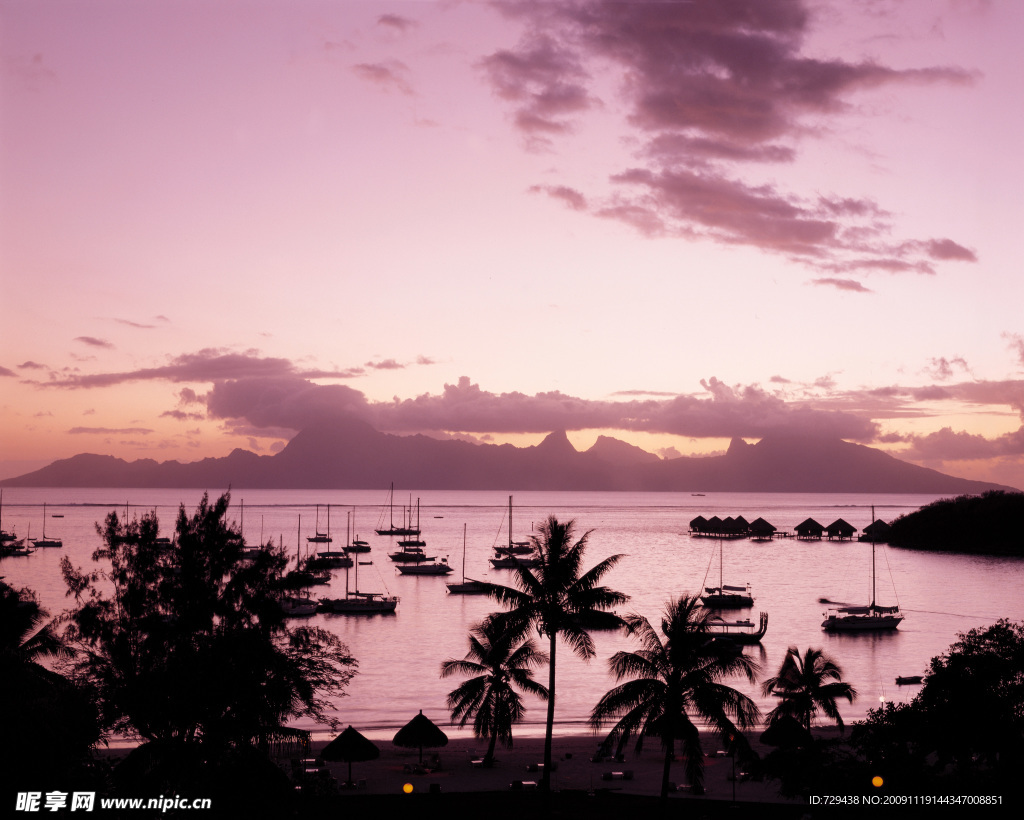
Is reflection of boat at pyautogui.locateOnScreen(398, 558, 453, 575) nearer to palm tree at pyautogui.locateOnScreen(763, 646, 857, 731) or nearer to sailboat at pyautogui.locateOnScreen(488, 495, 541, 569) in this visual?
sailboat at pyautogui.locateOnScreen(488, 495, 541, 569)

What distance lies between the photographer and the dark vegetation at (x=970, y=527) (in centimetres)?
16475

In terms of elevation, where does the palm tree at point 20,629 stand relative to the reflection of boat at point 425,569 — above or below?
above

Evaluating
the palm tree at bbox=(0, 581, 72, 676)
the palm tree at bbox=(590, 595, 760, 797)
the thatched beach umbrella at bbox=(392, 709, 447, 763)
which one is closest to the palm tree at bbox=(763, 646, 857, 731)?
the palm tree at bbox=(590, 595, 760, 797)

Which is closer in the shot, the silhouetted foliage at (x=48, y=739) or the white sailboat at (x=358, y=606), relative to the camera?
the silhouetted foliage at (x=48, y=739)

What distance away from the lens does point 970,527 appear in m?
170

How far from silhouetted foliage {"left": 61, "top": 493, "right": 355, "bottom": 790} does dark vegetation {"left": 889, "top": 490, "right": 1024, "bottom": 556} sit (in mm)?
168618

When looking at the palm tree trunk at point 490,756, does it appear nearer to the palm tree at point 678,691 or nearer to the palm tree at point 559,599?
the palm tree at point 559,599

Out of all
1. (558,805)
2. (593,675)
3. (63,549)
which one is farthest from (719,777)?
(63,549)

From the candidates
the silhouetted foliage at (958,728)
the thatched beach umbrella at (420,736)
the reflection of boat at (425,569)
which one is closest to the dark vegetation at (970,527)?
the reflection of boat at (425,569)

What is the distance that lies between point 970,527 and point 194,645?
176 metres

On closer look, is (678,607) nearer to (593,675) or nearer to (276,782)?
(276,782)

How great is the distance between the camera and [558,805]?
2789 centimetres

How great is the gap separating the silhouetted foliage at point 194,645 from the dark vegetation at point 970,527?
169 m

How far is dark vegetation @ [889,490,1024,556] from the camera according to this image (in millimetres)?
164750
